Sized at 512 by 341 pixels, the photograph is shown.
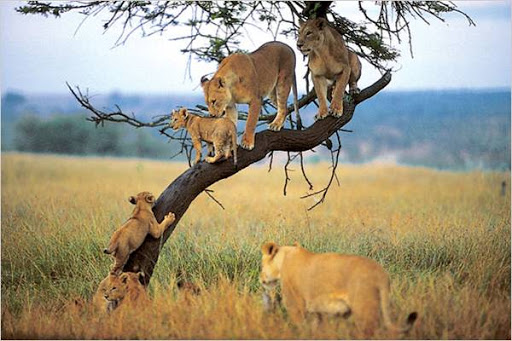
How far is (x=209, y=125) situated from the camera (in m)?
5.93

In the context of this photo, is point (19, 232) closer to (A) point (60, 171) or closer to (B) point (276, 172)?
(A) point (60, 171)

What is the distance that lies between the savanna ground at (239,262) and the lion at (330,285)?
0.13m

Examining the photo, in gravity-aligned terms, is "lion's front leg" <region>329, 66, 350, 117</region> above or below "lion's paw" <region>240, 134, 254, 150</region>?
above

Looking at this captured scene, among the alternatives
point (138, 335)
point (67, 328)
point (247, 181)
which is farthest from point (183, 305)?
point (247, 181)

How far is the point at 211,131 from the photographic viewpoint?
593 cm

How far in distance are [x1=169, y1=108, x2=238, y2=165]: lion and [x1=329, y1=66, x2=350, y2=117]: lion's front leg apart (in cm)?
97

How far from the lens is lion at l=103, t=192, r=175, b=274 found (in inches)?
232

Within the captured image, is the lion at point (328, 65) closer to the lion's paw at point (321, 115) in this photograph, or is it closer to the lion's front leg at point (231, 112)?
the lion's paw at point (321, 115)

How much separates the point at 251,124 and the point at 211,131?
307 mm

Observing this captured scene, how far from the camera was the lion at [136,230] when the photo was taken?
5883 millimetres

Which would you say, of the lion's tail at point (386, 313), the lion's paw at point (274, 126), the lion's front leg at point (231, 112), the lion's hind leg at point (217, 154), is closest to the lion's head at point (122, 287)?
the lion's hind leg at point (217, 154)

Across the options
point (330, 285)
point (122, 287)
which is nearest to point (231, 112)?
point (122, 287)

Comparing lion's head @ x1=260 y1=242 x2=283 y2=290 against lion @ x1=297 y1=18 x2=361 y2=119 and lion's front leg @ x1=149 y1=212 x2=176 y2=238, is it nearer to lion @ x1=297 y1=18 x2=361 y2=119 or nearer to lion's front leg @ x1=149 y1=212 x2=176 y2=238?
lion's front leg @ x1=149 y1=212 x2=176 y2=238

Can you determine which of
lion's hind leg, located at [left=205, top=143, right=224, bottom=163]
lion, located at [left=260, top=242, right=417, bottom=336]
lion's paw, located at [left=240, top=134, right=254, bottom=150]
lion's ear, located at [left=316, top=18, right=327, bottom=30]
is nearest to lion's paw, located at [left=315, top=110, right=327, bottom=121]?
lion's ear, located at [left=316, top=18, right=327, bottom=30]
